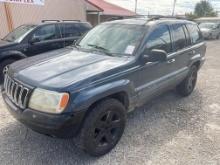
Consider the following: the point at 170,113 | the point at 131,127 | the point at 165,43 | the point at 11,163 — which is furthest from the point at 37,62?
the point at 170,113

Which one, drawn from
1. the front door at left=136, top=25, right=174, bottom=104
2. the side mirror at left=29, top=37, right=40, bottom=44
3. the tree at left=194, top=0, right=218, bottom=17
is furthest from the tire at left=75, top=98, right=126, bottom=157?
the tree at left=194, top=0, right=218, bottom=17

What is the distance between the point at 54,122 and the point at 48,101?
25 cm

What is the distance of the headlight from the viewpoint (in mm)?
2594

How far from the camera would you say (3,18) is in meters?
11.1

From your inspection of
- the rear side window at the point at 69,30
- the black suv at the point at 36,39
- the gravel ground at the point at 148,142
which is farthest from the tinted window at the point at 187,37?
the rear side window at the point at 69,30

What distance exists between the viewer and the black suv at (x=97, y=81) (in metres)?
2.65

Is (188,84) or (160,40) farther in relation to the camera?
(188,84)

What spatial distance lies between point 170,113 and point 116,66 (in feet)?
6.36

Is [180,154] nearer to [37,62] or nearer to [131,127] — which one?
[131,127]

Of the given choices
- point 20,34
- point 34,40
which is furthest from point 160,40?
point 20,34

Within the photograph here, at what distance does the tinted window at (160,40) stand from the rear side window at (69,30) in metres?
4.17

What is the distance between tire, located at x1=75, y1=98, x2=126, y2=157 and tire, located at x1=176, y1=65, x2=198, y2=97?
246cm

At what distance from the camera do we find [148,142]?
3480 mm

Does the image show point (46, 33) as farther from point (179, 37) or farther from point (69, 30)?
point (179, 37)
